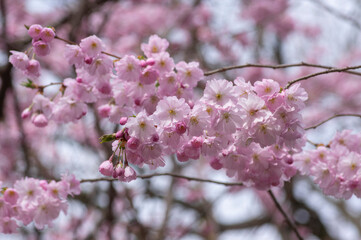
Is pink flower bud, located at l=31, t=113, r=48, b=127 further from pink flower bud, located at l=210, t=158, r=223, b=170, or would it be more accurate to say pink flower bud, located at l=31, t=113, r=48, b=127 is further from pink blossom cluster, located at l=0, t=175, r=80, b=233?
pink flower bud, located at l=210, t=158, r=223, b=170

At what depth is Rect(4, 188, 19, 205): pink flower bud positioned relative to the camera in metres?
1.84

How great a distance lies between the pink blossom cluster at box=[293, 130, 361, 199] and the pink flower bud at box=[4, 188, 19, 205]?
53.1 inches

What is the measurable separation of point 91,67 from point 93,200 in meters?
3.36

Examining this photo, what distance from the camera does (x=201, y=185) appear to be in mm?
7277

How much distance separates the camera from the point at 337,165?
1.91 metres

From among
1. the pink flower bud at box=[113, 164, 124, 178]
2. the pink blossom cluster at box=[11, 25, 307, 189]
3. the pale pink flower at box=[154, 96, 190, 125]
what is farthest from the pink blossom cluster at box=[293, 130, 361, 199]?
the pink flower bud at box=[113, 164, 124, 178]

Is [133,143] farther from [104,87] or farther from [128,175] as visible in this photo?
[104,87]

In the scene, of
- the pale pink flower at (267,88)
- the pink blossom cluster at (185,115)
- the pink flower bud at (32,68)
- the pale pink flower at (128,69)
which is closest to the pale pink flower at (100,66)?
the pink blossom cluster at (185,115)

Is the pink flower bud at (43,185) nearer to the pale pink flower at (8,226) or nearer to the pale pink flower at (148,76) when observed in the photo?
the pale pink flower at (8,226)

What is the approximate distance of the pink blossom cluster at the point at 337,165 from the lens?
183 centimetres

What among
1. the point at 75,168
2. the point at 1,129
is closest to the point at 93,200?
the point at 75,168

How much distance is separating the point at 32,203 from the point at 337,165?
4.66ft

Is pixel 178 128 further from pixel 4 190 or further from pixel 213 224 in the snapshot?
pixel 213 224

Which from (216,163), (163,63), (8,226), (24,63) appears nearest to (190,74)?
(163,63)
